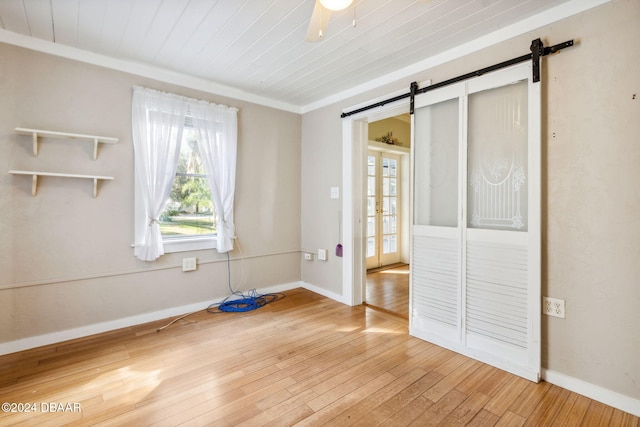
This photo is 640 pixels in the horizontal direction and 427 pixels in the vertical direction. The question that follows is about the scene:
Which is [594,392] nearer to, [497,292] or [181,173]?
[497,292]

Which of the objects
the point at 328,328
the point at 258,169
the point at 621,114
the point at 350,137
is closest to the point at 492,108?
the point at 621,114

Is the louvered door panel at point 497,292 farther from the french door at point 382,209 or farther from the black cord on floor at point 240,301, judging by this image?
the french door at point 382,209

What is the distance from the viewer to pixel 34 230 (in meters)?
2.43

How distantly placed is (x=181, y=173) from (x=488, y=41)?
314cm

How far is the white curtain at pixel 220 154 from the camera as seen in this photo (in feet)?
10.7

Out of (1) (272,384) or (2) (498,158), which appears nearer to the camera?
(1) (272,384)

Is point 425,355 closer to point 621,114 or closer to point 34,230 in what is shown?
point 621,114

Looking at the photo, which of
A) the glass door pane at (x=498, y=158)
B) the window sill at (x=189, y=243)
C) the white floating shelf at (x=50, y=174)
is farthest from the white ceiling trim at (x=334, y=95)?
the window sill at (x=189, y=243)

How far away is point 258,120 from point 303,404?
10.3 ft

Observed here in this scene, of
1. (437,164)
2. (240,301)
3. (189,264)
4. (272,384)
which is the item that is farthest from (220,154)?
(272,384)

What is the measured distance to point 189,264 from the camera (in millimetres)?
3225

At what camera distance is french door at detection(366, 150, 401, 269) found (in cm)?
521

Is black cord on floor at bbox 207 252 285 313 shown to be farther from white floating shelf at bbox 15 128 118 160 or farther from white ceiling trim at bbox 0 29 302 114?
white ceiling trim at bbox 0 29 302 114

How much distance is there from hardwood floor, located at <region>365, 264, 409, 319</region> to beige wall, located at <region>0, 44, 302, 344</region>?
2.01m
